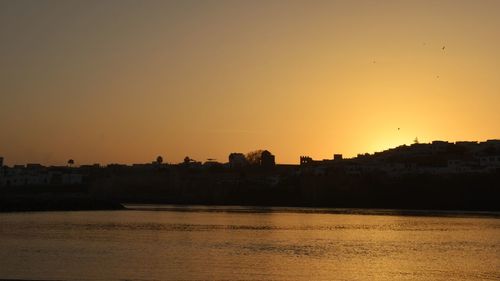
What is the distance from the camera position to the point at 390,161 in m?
194

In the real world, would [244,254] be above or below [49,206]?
below

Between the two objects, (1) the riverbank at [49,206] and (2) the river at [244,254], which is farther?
(1) the riverbank at [49,206]

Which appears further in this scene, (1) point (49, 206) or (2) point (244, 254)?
(1) point (49, 206)

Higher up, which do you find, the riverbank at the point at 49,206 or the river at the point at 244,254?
the riverbank at the point at 49,206

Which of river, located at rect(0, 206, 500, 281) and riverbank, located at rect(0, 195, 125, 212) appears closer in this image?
river, located at rect(0, 206, 500, 281)

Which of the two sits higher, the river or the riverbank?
the riverbank

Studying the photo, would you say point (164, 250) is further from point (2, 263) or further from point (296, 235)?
point (296, 235)

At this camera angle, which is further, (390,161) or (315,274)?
(390,161)

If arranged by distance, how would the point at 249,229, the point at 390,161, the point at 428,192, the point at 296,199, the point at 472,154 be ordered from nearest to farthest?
the point at 249,229
the point at 428,192
the point at 296,199
the point at 472,154
the point at 390,161

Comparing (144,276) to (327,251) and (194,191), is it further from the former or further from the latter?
(194,191)

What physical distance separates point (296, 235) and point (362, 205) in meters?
91.4

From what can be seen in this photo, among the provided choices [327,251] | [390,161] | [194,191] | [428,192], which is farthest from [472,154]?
[327,251]

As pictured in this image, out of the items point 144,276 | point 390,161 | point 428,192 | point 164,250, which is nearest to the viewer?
point 144,276

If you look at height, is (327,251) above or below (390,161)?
below
